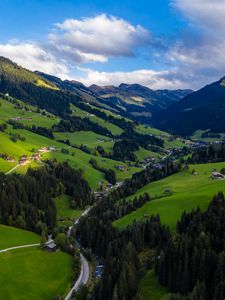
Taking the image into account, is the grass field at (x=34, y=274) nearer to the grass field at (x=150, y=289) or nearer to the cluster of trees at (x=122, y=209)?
the grass field at (x=150, y=289)

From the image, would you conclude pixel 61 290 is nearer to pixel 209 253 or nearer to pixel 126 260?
pixel 126 260

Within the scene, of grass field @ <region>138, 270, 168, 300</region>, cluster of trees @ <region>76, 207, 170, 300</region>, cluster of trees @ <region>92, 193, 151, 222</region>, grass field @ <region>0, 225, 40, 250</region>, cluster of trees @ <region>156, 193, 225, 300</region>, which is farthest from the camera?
cluster of trees @ <region>92, 193, 151, 222</region>

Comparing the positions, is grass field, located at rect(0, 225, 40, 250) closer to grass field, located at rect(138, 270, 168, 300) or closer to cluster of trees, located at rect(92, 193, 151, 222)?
cluster of trees, located at rect(92, 193, 151, 222)

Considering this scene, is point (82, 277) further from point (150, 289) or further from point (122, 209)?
point (122, 209)

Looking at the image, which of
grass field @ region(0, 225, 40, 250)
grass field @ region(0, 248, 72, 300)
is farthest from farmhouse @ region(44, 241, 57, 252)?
grass field @ region(0, 225, 40, 250)

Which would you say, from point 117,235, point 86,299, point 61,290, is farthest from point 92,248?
point 86,299

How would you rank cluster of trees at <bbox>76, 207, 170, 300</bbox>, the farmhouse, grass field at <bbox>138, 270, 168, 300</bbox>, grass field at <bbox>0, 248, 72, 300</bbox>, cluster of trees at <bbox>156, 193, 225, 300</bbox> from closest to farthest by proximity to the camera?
cluster of trees at <bbox>156, 193, 225, 300</bbox> → grass field at <bbox>138, 270, 168, 300</bbox> → cluster of trees at <bbox>76, 207, 170, 300</bbox> → grass field at <bbox>0, 248, 72, 300</bbox> → the farmhouse
